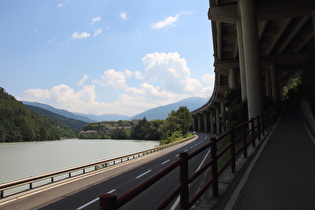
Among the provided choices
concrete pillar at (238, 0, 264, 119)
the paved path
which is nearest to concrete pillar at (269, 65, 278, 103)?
concrete pillar at (238, 0, 264, 119)

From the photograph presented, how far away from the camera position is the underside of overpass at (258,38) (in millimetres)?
17484

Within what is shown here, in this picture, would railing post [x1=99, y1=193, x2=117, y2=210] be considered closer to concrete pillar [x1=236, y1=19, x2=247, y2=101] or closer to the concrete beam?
concrete pillar [x1=236, y1=19, x2=247, y2=101]

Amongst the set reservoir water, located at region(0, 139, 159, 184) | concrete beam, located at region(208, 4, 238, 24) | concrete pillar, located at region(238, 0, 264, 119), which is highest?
concrete beam, located at region(208, 4, 238, 24)

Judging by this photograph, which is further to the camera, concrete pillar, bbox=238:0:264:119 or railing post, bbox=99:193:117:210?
concrete pillar, bbox=238:0:264:119

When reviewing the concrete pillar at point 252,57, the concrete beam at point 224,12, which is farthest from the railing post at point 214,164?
the concrete beam at point 224,12

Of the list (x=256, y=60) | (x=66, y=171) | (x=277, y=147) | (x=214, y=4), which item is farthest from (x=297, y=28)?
(x=66, y=171)

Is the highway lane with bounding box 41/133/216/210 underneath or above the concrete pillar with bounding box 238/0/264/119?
underneath

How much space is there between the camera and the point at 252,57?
57.7ft

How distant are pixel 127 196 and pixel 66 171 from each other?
14.3 metres

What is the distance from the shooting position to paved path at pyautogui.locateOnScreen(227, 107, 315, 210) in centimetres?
430

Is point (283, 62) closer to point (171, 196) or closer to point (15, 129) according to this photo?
point (171, 196)

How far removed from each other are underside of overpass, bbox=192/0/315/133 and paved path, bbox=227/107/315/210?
9.68m

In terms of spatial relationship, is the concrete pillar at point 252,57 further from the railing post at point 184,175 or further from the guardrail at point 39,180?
the railing post at point 184,175

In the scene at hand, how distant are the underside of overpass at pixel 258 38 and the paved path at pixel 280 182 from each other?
31.7 ft
